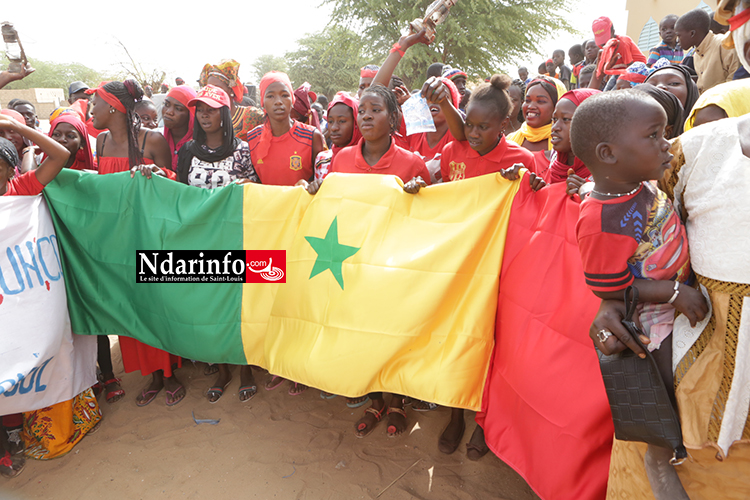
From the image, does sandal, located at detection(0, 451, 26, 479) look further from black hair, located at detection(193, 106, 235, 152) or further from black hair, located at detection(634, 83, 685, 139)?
black hair, located at detection(634, 83, 685, 139)

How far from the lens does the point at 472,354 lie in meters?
2.51

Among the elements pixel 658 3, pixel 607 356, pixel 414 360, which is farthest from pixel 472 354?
pixel 658 3

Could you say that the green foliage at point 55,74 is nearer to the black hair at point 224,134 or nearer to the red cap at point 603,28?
the red cap at point 603,28

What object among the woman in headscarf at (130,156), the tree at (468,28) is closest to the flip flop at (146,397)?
the woman in headscarf at (130,156)

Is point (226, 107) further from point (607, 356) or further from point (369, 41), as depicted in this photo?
point (369, 41)

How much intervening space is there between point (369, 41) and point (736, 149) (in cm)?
1625

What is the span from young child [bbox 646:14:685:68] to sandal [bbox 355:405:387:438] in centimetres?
592

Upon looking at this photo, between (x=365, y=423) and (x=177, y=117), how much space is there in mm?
3292

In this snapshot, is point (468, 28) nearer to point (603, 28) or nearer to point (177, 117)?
point (603, 28)

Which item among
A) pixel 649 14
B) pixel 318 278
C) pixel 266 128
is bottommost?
pixel 318 278

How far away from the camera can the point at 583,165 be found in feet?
8.54

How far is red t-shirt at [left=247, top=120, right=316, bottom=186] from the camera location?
3752 millimetres

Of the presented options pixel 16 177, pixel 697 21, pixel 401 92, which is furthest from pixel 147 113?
pixel 697 21

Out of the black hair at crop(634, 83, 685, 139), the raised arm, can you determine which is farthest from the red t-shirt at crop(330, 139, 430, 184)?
the raised arm
